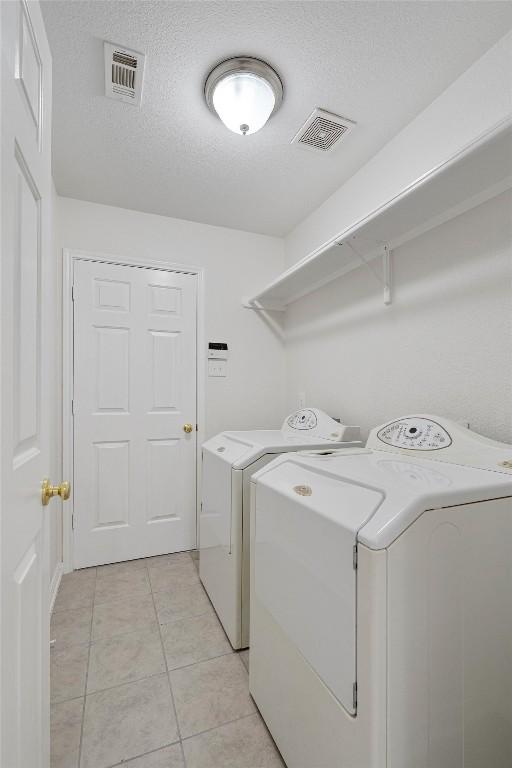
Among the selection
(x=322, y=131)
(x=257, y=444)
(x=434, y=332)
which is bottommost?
(x=257, y=444)

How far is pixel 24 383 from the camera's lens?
2.55 ft

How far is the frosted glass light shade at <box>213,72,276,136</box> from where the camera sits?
4.84 ft

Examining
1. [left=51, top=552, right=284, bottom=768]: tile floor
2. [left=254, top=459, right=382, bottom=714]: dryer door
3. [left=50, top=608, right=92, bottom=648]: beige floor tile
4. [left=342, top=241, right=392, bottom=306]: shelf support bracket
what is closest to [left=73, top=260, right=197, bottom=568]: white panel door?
[left=51, top=552, right=284, bottom=768]: tile floor

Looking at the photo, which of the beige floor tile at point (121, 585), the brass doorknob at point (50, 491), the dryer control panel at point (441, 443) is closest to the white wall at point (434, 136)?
the dryer control panel at point (441, 443)

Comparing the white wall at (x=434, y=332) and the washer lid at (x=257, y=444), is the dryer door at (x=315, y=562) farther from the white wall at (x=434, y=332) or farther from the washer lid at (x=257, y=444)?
the white wall at (x=434, y=332)

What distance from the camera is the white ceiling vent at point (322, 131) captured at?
68.1 inches

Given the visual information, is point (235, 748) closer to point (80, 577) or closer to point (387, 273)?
point (80, 577)

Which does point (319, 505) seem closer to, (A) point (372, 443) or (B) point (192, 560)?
(A) point (372, 443)

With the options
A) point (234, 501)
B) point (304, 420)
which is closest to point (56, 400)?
point (234, 501)

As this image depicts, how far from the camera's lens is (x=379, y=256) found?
199cm

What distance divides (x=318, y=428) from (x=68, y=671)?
1.66 m

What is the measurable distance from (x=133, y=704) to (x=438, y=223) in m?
2.38

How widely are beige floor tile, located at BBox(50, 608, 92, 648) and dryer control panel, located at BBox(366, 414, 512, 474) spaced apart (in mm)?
1716

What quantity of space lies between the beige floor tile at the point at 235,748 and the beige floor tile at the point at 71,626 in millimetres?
820
